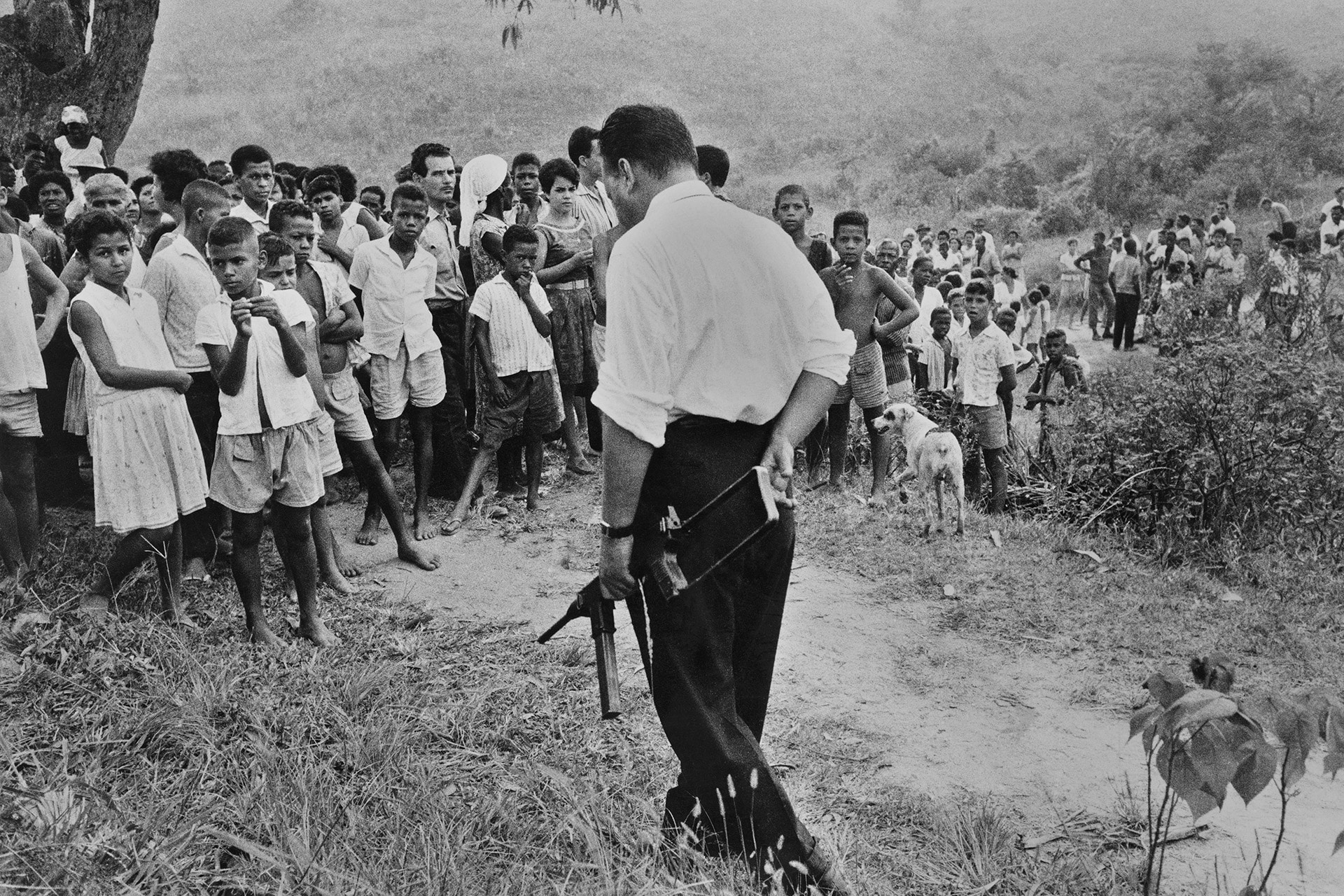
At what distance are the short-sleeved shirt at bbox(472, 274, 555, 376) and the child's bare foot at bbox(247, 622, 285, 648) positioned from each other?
2187 mm

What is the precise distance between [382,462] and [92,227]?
1933 millimetres

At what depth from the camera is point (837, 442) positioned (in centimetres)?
701

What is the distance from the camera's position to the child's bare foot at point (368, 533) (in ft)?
18.6

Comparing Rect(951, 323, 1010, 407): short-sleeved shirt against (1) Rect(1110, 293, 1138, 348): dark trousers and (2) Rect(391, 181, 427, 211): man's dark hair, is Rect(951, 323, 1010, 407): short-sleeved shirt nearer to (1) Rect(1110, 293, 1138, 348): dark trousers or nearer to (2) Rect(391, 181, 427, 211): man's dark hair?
(2) Rect(391, 181, 427, 211): man's dark hair

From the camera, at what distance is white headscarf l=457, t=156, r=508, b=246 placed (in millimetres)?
6648

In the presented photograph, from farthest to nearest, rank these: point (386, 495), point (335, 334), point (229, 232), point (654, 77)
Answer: point (654, 77), point (386, 495), point (335, 334), point (229, 232)

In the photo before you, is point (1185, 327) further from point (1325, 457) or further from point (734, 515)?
point (734, 515)

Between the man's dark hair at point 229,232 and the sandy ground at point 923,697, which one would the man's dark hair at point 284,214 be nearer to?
the man's dark hair at point 229,232

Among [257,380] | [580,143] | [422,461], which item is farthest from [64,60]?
[257,380]

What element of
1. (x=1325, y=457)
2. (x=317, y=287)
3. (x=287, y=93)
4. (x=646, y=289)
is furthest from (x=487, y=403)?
(x=287, y=93)

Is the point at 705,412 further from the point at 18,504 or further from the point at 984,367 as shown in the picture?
the point at 984,367

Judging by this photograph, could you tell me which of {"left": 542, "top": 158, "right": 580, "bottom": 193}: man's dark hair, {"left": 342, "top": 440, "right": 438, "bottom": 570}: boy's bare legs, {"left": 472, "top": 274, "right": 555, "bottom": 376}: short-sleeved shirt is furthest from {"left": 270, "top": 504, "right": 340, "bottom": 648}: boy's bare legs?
{"left": 542, "top": 158, "right": 580, "bottom": 193}: man's dark hair

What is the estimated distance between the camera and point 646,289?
2.53 m

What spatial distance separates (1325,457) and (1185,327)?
1785 millimetres
